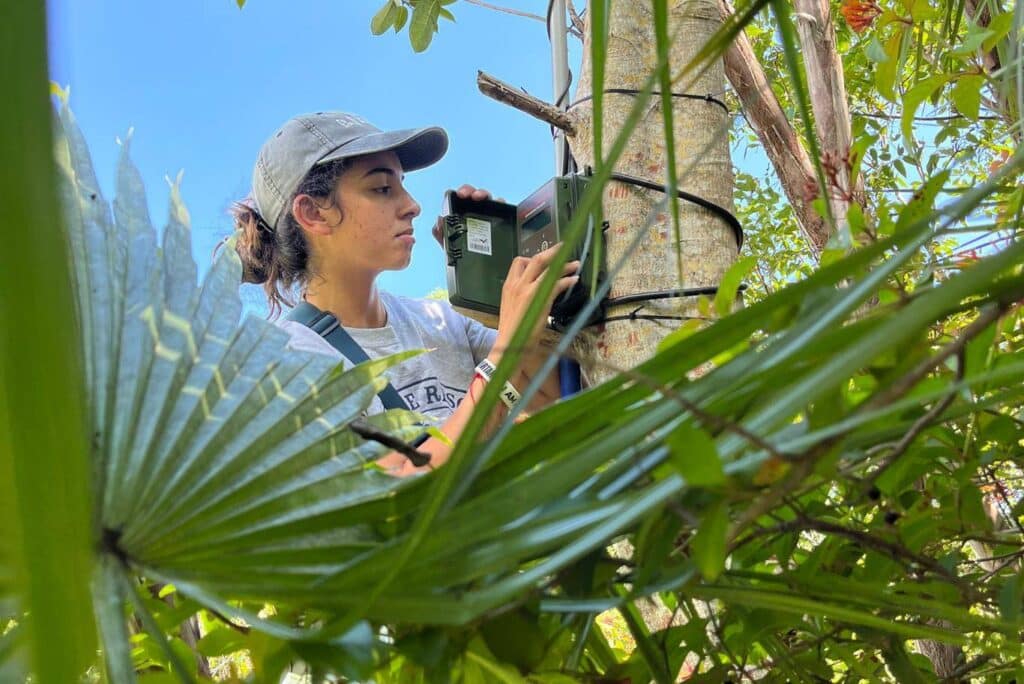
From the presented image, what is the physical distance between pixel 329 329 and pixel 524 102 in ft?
1.41

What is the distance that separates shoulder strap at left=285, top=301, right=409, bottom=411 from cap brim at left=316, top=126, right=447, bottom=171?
0.26m

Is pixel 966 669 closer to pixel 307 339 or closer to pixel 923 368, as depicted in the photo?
pixel 923 368

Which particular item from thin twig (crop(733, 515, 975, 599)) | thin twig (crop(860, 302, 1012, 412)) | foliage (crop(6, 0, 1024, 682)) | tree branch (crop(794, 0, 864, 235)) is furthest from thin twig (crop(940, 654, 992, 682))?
tree branch (crop(794, 0, 864, 235))

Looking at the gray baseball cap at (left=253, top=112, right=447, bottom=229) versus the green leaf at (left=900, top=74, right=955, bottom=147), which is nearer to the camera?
the green leaf at (left=900, top=74, right=955, bottom=147)

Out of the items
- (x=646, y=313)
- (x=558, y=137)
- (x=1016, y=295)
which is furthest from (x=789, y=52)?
(x=558, y=137)

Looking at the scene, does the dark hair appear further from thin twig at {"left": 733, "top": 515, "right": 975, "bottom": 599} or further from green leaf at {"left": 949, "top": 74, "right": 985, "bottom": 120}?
thin twig at {"left": 733, "top": 515, "right": 975, "bottom": 599}

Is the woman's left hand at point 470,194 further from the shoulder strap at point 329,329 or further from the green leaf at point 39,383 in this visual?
the green leaf at point 39,383

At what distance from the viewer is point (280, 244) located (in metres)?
1.54

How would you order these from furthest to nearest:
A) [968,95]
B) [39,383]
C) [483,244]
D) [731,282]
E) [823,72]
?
1. [823,72]
2. [483,244]
3. [968,95]
4. [731,282]
5. [39,383]

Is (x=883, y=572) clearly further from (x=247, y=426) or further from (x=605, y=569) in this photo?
(x=247, y=426)

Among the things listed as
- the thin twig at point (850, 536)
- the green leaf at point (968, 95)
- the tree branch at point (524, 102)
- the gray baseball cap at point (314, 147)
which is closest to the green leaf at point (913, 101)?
the green leaf at point (968, 95)

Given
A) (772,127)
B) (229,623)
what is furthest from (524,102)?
(229,623)

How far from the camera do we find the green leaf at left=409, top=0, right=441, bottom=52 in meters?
1.20

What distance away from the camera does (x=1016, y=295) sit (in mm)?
201
